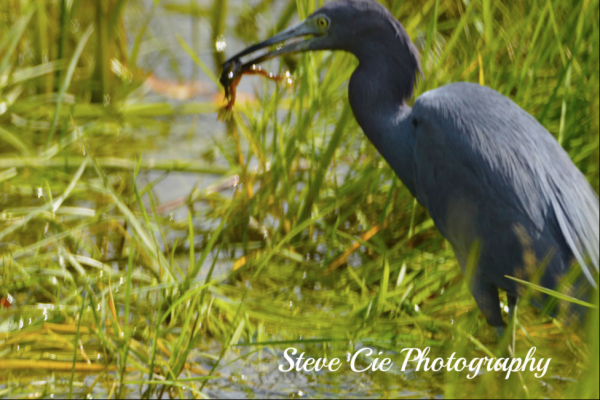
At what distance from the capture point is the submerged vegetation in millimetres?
2258

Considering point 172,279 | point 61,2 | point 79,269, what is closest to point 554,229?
point 172,279

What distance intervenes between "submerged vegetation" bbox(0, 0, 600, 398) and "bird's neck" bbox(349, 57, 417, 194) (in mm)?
290

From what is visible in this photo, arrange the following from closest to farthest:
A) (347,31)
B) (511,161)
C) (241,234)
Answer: (511,161), (347,31), (241,234)

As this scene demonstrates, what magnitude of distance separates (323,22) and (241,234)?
95 cm

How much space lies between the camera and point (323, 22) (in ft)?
8.37

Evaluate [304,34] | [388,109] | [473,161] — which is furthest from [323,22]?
[473,161]

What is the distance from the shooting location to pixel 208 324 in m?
2.48

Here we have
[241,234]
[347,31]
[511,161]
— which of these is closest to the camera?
[511,161]

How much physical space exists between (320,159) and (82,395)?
1240mm

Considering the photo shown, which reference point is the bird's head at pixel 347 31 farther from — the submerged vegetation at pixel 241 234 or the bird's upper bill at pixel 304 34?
the submerged vegetation at pixel 241 234

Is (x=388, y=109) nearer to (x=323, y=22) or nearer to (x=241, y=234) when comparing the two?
(x=323, y=22)

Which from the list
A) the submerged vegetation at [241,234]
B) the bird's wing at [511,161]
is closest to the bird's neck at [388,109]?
the bird's wing at [511,161]

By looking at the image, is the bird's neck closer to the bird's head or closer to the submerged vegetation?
the bird's head

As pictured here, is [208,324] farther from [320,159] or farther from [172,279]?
[320,159]
